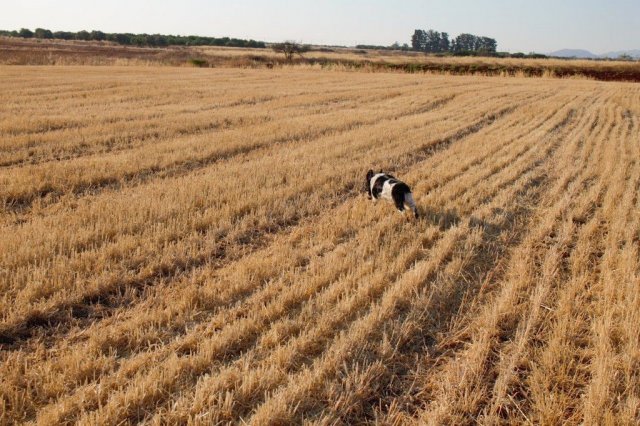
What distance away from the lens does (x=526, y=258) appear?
5688 mm

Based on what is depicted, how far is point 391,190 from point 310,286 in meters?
2.59

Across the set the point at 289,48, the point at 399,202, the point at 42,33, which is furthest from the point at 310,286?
the point at 42,33

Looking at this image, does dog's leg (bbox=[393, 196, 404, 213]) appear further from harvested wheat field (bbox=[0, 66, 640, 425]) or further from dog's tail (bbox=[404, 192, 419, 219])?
harvested wheat field (bbox=[0, 66, 640, 425])

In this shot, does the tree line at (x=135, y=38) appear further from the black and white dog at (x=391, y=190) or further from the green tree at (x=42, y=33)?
the black and white dog at (x=391, y=190)

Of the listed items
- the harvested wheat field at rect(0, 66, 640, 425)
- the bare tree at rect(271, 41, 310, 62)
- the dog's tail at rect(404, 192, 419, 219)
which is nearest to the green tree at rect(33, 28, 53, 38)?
the bare tree at rect(271, 41, 310, 62)

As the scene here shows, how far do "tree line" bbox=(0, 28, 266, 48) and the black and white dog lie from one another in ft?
350

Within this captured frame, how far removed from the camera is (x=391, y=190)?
22.7 ft

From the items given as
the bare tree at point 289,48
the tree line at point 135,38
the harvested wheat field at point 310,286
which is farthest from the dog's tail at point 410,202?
the tree line at point 135,38

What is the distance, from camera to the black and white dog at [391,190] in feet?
22.5

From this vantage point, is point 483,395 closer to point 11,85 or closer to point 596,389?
point 596,389

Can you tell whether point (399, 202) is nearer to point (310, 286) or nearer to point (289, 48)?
point (310, 286)

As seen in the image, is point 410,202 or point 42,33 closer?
point 410,202

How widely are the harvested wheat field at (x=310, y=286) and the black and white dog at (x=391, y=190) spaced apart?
291 millimetres

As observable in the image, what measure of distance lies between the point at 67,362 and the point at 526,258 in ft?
15.8
